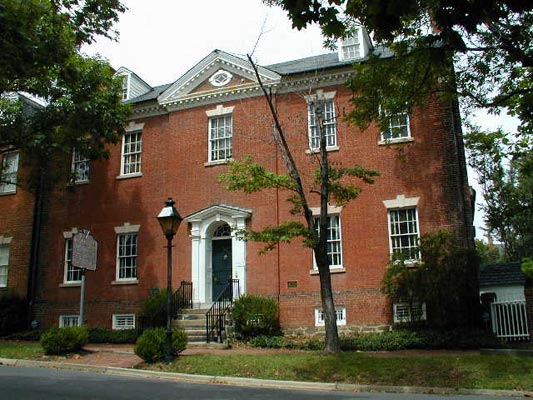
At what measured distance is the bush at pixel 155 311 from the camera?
17.8 meters

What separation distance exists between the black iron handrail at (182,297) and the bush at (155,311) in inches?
20.3

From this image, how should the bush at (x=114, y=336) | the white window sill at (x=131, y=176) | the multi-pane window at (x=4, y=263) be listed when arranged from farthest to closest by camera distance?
the multi-pane window at (x=4, y=263) < the white window sill at (x=131, y=176) < the bush at (x=114, y=336)

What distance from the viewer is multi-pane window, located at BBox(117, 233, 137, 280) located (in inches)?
813

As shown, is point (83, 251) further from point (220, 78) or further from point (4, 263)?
point (4, 263)

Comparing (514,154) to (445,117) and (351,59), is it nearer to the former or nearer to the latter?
(445,117)

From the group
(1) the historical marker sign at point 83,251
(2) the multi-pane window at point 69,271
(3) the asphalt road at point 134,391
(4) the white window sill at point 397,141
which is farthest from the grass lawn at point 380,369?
(2) the multi-pane window at point 69,271

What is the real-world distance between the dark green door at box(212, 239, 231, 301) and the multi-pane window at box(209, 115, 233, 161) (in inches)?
125

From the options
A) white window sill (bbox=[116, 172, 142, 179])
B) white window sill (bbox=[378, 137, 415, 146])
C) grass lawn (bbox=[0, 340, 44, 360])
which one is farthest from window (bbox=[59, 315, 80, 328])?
white window sill (bbox=[378, 137, 415, 146])

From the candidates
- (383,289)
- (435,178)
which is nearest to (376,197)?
(435,178)

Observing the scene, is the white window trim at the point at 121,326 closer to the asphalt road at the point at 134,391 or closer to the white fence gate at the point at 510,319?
the asphalt road at the point at 134,391

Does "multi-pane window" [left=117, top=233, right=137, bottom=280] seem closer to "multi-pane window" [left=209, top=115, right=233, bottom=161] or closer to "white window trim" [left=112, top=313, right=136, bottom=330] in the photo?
"white window trim" [left=112, top=313, right=136, bottom=330]

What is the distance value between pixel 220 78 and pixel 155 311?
8951 mm

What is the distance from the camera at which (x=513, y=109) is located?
15414 millimetres

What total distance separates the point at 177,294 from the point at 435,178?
946 centimetres
